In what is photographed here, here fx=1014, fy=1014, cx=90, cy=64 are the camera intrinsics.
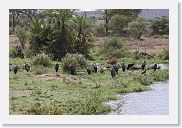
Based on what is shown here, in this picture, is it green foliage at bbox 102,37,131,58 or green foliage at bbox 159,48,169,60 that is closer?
green foliage at bbox 159,48,169,60

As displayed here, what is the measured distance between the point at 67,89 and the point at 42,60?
1.16ft

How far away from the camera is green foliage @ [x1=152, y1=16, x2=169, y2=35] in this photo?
29.8ft

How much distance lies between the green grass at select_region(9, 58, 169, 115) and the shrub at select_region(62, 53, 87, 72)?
61 millimetres

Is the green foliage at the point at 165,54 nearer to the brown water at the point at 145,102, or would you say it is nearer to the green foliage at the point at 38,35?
the brown water at the point at 145,102

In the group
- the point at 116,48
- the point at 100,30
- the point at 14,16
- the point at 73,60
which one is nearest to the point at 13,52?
the point at 14,16

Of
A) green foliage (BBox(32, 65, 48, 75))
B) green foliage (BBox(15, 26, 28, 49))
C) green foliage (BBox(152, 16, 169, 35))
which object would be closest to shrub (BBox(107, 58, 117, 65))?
green foliage (BBox(152, 16, 169, 35))

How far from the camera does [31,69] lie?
934 cm

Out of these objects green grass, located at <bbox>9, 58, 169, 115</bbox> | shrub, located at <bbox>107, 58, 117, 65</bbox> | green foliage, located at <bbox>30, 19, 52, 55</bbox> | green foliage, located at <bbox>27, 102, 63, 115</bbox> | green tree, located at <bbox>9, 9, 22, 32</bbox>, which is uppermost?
green tree, located at <bbox>9, 9, 22, 32</bbox>

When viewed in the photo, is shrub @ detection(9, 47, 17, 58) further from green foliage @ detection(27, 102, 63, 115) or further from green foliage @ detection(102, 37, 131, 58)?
green foliage @ detection(102, 37, 131, 58)

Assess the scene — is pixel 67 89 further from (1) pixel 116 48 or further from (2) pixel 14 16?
(2) pixel 14 16
